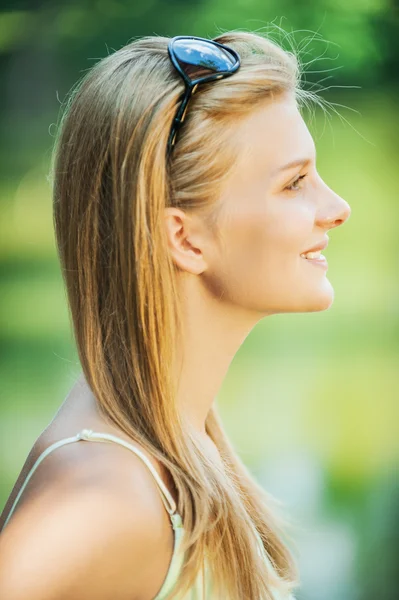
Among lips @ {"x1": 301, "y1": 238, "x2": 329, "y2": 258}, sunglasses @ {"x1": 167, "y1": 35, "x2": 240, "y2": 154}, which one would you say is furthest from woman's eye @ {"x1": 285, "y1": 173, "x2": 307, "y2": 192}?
sunglasses @ {"x1": 167, "y1": 35, "x2": 240, "y2": 154}

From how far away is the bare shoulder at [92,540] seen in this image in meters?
1.28

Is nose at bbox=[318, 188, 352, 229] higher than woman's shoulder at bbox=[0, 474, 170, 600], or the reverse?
nose at bbox=[318, 188, 352, 229]

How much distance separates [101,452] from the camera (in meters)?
1.44

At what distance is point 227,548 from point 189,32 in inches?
196

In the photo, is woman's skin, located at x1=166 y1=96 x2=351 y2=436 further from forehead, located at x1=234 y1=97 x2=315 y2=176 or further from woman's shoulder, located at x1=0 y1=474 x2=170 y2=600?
woman's shoulder, located at x1=0 y1=474 x2=170 y2=600

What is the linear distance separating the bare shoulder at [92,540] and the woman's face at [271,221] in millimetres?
416

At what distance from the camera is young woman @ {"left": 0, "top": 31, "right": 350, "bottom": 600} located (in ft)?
4.85

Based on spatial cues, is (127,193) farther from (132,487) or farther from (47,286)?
(47,286)

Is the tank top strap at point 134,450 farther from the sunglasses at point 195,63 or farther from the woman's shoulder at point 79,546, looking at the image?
the sunglasses at point 195,63

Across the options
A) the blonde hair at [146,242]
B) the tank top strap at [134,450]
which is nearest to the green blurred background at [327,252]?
the blonde hair at [146,242]

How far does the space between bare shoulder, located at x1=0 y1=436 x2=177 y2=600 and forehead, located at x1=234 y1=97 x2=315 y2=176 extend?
0.58 meters

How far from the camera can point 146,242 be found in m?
1.55

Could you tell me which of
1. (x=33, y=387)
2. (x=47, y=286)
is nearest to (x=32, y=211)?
(x=47, y=286)

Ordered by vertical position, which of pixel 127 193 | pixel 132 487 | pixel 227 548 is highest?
pixel 127 193
